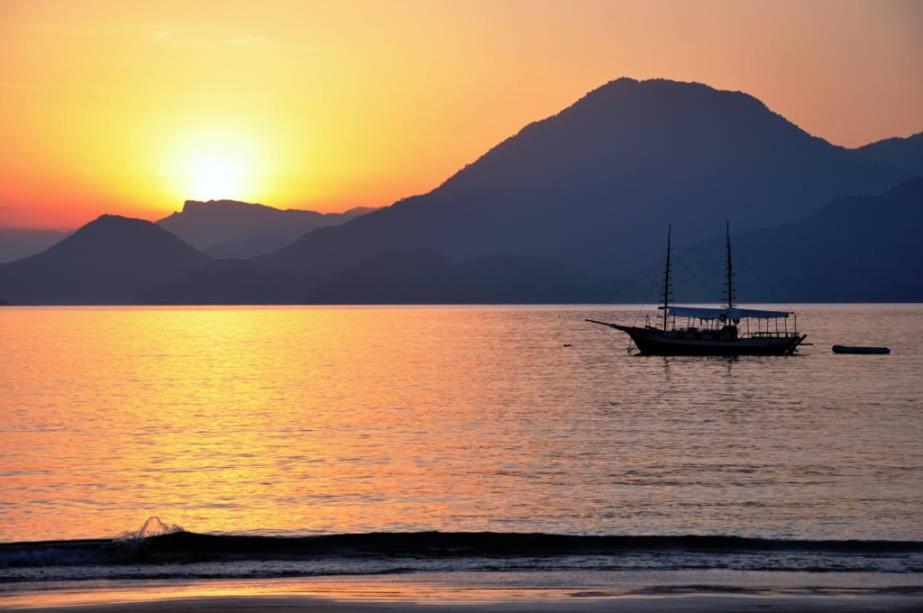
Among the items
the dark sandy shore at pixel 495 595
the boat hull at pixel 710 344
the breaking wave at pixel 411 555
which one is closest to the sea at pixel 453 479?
the breaking wave at pixel 411 555

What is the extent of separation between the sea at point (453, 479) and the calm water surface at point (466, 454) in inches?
8.8

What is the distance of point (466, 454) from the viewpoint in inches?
2160

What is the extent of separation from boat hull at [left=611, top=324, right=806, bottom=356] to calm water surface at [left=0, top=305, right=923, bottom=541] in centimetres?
3090

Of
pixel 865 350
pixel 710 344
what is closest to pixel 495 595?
pixel 710 344

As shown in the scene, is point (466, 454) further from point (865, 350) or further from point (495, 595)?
point (865, 350)

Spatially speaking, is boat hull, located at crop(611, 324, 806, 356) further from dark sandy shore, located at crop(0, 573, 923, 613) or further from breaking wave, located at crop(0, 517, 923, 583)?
dark sandy shore, located at crop(0, 573, 923, 613)

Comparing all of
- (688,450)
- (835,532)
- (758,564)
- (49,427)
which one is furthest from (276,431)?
(758,564)

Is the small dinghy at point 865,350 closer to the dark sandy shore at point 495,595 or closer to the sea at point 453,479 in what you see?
the sea at point 453,479

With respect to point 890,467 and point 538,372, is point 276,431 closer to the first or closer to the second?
point 890,467

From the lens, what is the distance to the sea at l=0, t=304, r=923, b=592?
2675 centimetres

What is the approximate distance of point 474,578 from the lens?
24.2m

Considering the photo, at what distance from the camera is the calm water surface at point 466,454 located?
3672 cm

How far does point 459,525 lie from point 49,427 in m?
43.8

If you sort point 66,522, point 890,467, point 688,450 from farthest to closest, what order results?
1. point 688,450
2. point 890,467
3. point 66,522
